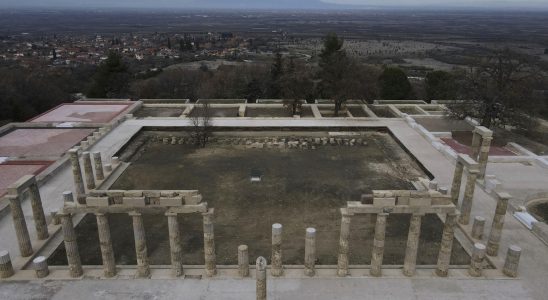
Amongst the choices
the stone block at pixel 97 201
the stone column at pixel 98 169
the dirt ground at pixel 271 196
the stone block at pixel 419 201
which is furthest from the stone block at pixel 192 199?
the stone column at pixel 98 169

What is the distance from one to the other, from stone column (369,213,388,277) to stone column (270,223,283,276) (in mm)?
2899

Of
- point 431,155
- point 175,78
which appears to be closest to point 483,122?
point 431,155

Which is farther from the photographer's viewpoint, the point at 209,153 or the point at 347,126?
the point at 347,126

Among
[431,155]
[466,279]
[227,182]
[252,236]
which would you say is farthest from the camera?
[431,155]

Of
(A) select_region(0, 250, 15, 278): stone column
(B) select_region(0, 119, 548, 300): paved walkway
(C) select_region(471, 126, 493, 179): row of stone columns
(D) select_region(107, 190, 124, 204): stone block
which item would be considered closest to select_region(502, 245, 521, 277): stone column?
(B) select_region(0, 119, 548, 300): paved walkway

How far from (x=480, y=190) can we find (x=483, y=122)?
8706mm

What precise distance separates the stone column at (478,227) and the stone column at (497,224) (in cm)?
74

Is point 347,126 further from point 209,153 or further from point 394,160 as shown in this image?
point 209,153

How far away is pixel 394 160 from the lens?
22.8m

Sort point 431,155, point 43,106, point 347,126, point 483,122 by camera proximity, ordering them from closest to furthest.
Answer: point 431,155
point 483,122
point 347,126
point 43,106

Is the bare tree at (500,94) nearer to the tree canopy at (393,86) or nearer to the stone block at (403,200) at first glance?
the tree canopy at (393,86)

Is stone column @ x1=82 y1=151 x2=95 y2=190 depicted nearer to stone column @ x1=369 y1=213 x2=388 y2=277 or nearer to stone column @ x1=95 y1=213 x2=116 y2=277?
stone column @ x1=95 y1=213 x2=116 y2=277

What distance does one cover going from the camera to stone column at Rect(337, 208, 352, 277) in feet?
40.9

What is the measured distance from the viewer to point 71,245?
1241 centimetres
